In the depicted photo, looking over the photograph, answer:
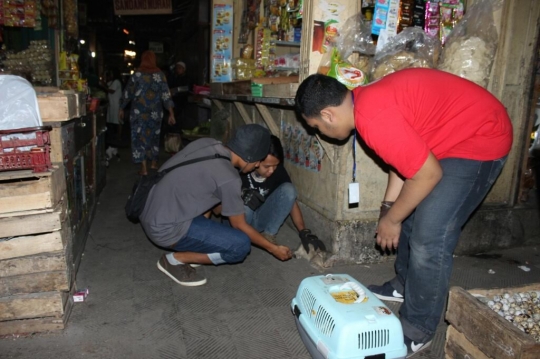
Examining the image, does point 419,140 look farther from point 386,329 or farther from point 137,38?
point 137,38

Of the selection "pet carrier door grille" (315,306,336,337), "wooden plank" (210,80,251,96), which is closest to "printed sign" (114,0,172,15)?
"wooden plank" (210,80,251,96)

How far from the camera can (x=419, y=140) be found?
178cm

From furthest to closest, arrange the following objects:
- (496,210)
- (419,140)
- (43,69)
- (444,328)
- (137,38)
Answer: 1. (137,38)
2. (43,69)
3. (496,210)
4. (444,328)
5. (419,140)

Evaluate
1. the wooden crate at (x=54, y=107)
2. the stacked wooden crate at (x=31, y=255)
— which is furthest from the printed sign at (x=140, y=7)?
the stacked wooden crate at (x=31, y=255)

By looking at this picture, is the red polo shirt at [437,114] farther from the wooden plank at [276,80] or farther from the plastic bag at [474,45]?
the wooden plank at [276,80]

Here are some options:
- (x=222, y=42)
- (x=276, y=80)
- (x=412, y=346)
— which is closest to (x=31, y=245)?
(x=412, y=346)

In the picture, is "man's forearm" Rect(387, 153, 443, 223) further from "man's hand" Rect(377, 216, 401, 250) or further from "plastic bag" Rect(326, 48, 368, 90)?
"plastic bag" Rect(326, 48, 368, 90)

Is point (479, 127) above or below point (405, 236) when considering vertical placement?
above

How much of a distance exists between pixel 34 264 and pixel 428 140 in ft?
7.74

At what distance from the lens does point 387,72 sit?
3.12 metres

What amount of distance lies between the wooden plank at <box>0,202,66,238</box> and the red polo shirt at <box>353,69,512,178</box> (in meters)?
1.84

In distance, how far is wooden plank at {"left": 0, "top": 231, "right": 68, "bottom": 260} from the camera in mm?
2232

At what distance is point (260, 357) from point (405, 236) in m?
1.23

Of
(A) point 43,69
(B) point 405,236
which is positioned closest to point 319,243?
(B) point 405,236
